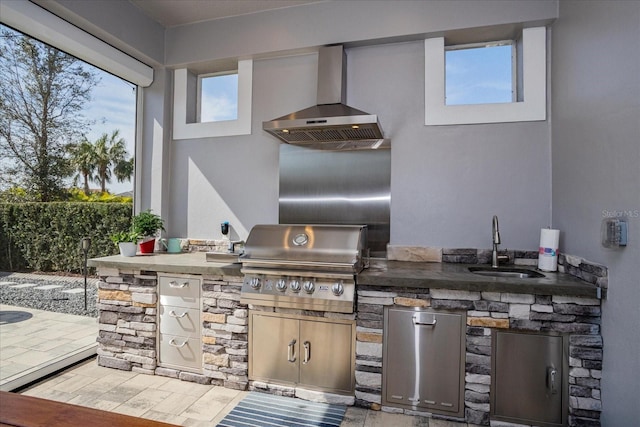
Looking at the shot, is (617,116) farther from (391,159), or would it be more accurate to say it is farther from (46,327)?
(46,327)

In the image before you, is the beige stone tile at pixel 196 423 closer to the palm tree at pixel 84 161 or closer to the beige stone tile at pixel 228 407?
the beige stone tile at pixel 228 407

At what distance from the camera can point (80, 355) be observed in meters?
2.84

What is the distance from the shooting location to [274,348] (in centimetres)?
240

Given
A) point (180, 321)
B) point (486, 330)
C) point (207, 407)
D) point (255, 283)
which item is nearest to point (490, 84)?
point (486, 330)

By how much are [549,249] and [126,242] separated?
10.6 feet

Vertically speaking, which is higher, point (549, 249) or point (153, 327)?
point (549, 249)

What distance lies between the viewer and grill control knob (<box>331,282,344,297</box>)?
2.18 meters

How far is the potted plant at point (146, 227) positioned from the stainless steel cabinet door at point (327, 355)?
65.0 inches

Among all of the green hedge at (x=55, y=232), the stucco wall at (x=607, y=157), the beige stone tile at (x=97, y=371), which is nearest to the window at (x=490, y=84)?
the stucco wall at (x=607, y=157)

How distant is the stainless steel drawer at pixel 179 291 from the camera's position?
2.57 meters

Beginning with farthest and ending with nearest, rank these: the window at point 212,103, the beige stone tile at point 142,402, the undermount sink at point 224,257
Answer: the window at point 212,103
the undermount sink at point 224,257
the beige stone tile at point 142,402

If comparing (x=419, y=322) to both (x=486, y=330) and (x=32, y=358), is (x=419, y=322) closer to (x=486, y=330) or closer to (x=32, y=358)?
(x=486, y=330)

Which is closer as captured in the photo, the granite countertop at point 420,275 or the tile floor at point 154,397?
the granite countertop at point 420,275

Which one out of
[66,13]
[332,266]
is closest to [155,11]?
[66,13]
